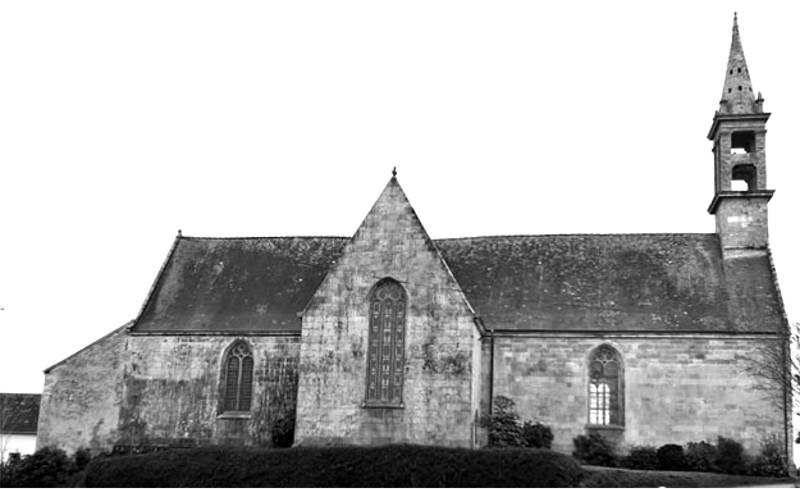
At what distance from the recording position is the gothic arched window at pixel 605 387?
115ft

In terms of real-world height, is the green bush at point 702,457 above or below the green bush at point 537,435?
below

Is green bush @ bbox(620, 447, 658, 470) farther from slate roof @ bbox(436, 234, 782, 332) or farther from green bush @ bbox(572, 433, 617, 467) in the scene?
slate roof @ bbox(436, 234, 782, 332)

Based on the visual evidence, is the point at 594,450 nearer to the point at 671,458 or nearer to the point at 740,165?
the point at 671,458

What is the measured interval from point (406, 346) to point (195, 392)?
9.69 metres

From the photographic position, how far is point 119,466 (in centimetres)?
3058

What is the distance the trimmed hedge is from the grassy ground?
680 millimetres

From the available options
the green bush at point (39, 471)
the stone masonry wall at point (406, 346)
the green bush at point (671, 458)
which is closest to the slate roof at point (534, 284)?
the stone masonry wall at point (406, 346)

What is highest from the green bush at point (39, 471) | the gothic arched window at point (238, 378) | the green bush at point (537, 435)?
the gothic arched window at point (238, 378)

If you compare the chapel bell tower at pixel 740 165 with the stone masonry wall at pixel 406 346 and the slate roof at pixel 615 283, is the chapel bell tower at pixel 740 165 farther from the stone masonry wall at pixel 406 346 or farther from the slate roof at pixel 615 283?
the stone masonry wall at pixel 406 346

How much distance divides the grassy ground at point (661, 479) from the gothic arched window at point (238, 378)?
14.0 meters

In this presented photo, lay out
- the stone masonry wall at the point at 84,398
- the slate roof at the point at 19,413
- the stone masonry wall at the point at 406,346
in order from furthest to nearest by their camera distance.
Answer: the slate roof at the point at 19,413 → the stone masonry wall at the point at 84,398 → the stone masonry wall at the point at 406,346

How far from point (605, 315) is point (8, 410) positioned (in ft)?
130

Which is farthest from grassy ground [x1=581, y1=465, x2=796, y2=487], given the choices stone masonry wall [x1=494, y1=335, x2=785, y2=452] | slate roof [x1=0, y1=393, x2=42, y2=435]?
slate roof [x1=0, y1=393, x2=42, y2=435]

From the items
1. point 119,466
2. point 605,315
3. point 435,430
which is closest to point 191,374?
point 119,466
